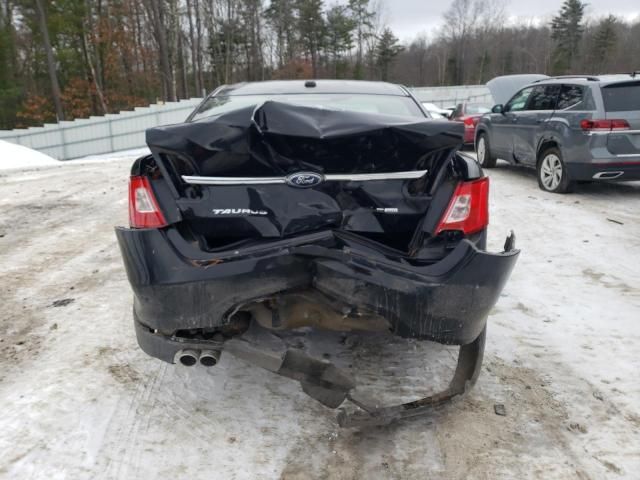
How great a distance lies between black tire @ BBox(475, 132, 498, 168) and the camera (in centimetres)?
A: 1058

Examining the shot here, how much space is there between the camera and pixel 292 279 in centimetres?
213

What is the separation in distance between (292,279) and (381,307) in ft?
1.28

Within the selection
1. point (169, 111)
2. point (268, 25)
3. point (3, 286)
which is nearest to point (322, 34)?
point (268, 25)

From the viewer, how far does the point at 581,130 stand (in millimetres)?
7312

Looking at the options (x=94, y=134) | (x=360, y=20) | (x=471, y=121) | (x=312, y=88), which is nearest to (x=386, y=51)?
(x=360, y=20)

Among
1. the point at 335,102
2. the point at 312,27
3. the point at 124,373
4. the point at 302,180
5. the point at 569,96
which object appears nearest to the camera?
the point at 302,180

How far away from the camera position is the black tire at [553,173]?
7801 millimetres

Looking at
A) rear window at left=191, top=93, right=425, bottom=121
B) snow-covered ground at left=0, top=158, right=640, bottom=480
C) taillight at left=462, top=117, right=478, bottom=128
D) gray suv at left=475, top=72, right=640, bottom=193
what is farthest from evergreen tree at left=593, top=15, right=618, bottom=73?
rear window at left=191, top=93, right=425, bottom=121

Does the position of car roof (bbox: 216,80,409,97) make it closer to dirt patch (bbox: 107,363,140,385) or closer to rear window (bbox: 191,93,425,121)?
rear window (bbox: 191,93,425,121)

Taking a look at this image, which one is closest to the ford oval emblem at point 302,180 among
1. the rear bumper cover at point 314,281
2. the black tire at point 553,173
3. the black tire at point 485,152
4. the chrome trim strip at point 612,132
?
the rear bumper cover at point 314,281

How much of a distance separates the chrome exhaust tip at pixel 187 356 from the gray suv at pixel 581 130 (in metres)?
6.75

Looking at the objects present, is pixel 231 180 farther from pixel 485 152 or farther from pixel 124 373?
pixel 485 152

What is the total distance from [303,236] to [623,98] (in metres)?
6.83

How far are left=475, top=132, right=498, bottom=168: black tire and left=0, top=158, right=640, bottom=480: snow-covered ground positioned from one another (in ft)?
20.6
